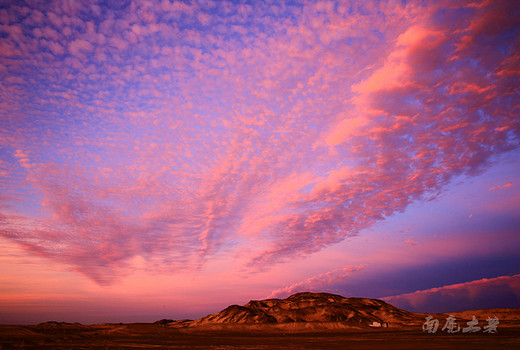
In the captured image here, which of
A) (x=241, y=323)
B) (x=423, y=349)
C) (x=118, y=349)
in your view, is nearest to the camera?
(x=423, y=349)

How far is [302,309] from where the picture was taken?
158 m

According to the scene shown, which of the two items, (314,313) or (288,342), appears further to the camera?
(314,313)

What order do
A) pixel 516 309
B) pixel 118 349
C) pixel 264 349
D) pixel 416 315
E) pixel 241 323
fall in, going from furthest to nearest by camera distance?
1. pixel 416 315
2. pixel 241 323
3. pixel 516 309
4. pixel 118 349
5. pixel 264 349

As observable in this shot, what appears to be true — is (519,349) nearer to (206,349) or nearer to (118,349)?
(206,349)

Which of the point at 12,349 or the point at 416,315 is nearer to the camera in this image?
the point at 12,349

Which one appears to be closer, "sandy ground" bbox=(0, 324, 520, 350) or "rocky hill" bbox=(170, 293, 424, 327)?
"sandy ground" bbox=(0, 324, 520, 350)

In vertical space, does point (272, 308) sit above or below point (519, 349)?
above

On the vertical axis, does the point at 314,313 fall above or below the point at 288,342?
above

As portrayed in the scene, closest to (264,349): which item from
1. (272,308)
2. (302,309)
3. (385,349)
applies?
(385,349)

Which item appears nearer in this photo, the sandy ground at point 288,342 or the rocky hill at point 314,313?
the sandy ground at point 288,342

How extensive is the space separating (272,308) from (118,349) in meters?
134

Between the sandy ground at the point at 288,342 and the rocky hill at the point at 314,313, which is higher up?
the rocky hill at the point at 314,313

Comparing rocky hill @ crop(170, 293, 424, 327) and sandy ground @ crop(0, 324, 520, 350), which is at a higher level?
rocky hill @ crop(170, 293, 424, 327)

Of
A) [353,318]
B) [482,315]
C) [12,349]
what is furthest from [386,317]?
[12,349]
